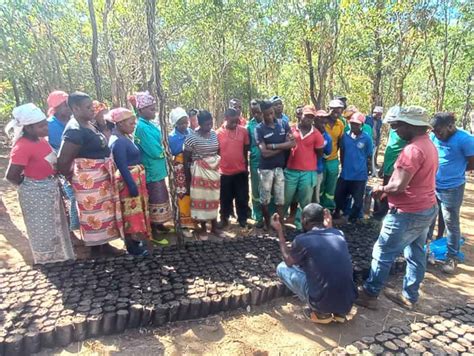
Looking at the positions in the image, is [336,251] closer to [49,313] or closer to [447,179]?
[447,179]

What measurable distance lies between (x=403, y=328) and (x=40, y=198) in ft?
11.7

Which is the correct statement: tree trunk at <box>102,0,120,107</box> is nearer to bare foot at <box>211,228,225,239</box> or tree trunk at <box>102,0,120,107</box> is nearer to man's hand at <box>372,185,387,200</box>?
bare foot at <box>211,228,225,239</box>

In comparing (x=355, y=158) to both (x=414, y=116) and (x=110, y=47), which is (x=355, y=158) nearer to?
(x=414, y=116)

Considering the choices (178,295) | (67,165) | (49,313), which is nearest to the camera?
(49,313)

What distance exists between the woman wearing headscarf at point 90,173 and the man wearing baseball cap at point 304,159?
2245 mm

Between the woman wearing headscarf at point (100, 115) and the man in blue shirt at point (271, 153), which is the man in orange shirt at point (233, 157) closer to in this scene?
the man in blue shirt at point (271, 153)

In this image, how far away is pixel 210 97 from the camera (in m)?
20.4

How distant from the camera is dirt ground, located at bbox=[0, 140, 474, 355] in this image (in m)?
2.63

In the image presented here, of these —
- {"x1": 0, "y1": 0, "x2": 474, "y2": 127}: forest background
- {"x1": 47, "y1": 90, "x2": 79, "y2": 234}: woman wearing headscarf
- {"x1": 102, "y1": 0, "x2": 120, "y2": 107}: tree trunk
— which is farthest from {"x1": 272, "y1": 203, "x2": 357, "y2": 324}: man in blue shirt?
{"x1": 102, "y1": 0, "x2": 120, "y2": 107}: tree trunk

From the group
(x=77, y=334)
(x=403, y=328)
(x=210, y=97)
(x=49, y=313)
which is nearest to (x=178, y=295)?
(x=77, y=334)

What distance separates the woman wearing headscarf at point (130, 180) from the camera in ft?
11.6

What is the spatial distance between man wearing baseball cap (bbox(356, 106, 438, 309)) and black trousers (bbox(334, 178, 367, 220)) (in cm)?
183

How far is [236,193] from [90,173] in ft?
6.73

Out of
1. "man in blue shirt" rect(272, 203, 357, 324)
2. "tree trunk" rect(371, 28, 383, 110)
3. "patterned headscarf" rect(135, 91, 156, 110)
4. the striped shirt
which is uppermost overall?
"tree trunk" rect(371, 28, 383, 110)
